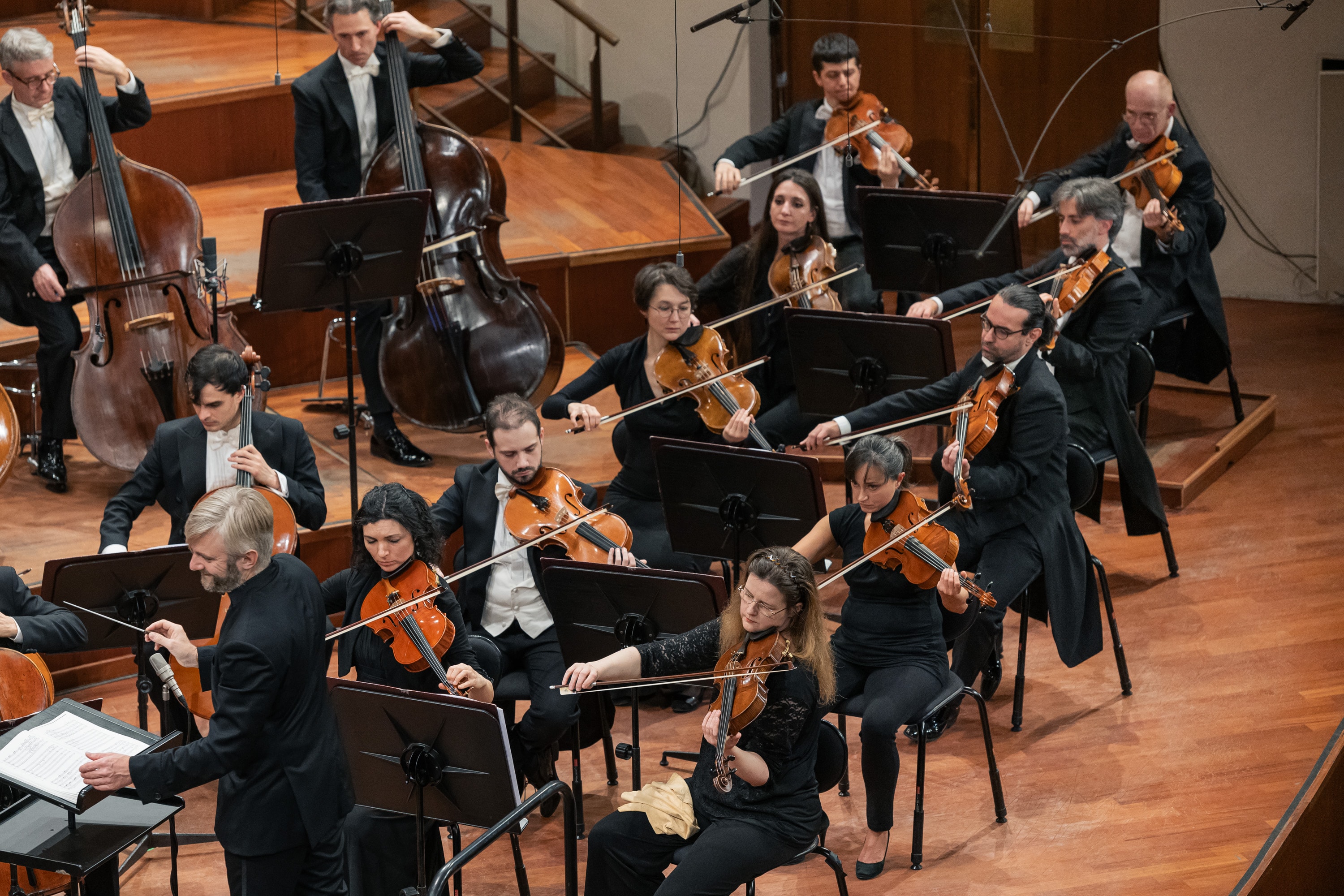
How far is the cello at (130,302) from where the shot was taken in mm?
4195

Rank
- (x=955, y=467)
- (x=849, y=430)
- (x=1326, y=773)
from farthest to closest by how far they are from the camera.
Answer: (x=849, y=430) < (x=955, y=467) < (x=1326, y=773)

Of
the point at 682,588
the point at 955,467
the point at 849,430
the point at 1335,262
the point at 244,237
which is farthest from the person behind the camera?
the point at 1335,262

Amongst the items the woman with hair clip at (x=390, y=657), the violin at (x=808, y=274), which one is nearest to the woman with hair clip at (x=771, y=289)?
the violin at (x=808, y=274)

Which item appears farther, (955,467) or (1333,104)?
(1333,104)

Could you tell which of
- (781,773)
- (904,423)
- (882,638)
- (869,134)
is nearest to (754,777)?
(781,773)

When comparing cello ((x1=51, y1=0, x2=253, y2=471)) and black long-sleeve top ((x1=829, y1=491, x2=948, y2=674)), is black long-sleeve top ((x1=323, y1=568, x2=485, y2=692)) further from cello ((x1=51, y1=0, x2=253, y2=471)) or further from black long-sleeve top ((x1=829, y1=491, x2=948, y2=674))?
cello ((x1=51, y1=0, x2=253, y2=471))

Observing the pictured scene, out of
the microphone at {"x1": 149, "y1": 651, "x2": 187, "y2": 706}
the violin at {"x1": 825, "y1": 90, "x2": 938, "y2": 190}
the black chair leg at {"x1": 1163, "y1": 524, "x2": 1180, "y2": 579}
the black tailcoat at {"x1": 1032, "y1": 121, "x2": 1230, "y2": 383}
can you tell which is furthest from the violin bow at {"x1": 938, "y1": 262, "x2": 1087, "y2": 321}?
the microphone at {"x1": 149, "y1": 651, "x2": 187, "y2": 706}

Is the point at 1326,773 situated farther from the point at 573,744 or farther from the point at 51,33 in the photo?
the point at 51,33

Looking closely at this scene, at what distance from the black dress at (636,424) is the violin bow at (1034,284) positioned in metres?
0.75

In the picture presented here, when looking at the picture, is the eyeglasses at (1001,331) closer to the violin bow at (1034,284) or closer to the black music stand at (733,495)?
the violin bow at (1034,284)

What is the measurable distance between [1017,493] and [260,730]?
198 cm

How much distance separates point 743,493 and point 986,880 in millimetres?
989

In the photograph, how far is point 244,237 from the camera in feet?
18.3

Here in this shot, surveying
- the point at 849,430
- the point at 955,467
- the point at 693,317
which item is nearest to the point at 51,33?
the point at 693,317
